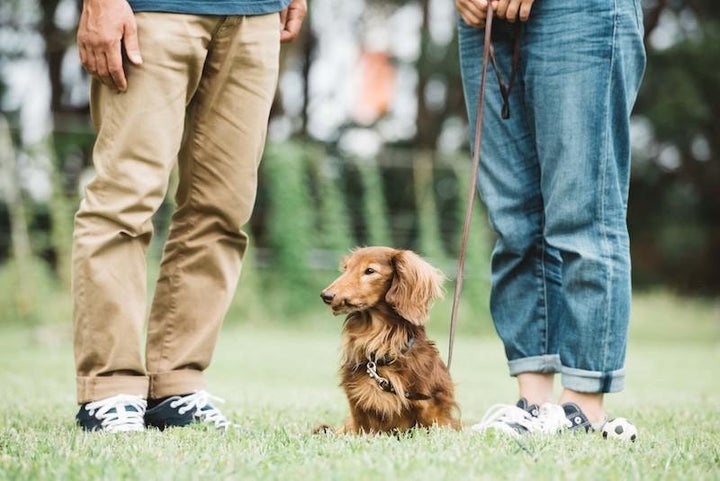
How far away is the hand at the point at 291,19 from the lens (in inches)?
126

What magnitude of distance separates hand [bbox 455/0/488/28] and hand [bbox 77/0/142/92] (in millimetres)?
1054

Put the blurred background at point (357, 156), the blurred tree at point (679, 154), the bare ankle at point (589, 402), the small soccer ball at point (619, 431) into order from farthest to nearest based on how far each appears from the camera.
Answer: the blurred tree at point (679, 154), the blurred background at point (357, 156), the bare ankle at point (589, 402), the small soccer ball at point (619, 431)

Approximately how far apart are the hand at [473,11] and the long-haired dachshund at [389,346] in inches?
31.0

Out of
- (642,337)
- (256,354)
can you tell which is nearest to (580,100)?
(256,354)

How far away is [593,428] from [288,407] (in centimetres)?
127

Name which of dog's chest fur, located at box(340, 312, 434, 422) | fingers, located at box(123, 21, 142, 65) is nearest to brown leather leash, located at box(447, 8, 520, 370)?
dog's chest fur, located at box(340, 312, 434, 422)

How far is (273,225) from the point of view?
9828mm

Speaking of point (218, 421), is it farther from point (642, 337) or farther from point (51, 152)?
point (642, 337)

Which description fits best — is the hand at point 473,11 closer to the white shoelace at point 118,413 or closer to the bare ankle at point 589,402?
the bare ankle at point 589,402

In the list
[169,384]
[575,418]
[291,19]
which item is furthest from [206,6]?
[575,418]

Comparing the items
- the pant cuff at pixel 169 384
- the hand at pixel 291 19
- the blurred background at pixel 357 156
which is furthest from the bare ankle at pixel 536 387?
the blurred background at pixel 357 156

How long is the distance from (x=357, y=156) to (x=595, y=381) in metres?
8.19

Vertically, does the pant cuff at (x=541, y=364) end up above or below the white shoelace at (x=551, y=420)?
above

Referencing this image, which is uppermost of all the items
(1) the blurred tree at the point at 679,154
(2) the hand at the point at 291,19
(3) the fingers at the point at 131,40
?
(2) the hand at the point at 291,19
